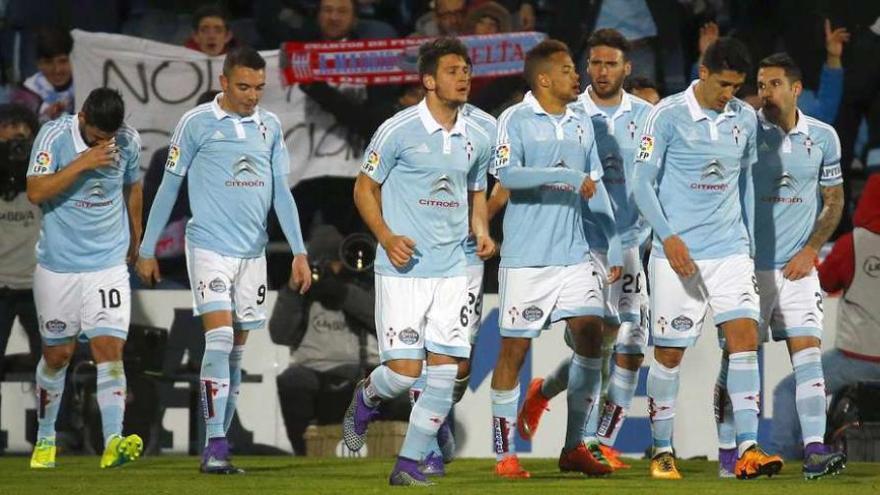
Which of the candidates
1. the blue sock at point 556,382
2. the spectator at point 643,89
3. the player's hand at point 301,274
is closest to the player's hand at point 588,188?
the player's hand at point 301,274

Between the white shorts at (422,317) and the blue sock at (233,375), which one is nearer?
the white shorts at (422,317)

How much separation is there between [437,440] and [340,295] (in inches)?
104

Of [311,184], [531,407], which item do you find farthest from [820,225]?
[311,184]

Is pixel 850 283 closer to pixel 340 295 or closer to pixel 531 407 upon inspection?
pixel 531 407

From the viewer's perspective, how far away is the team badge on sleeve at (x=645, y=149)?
10.9 m

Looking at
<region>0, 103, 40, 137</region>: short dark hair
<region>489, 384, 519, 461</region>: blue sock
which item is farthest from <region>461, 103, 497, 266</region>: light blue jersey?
Result: <region>0, 103, 40, 137</region>: short dark hair

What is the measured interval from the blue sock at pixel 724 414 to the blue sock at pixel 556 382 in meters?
1.05

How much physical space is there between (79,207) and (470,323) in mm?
2629

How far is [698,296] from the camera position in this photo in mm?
11023

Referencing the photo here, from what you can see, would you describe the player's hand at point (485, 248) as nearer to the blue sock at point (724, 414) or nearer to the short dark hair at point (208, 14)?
the blue sock at point (724, 414)

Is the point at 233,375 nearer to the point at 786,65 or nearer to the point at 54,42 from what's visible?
the point at 786,65

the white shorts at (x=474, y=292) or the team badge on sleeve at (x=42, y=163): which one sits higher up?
the team badge on sleeve at (x=42, y=163)

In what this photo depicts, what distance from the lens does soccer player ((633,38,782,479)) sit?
10.7 metres

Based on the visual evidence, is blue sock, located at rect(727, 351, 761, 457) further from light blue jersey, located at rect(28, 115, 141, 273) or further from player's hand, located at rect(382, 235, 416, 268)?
light blue jersey, located at rect(28, 115, 141, 273)
